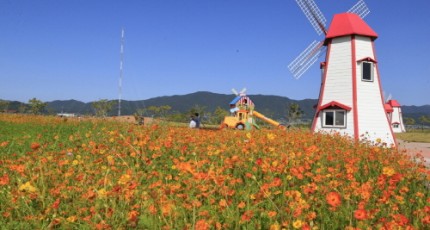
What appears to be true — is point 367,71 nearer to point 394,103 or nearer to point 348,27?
point 348,27

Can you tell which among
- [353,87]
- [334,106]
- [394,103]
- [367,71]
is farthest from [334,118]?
[394,103]

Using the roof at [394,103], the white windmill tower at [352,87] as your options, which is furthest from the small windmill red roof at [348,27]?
the roof at [394,103]

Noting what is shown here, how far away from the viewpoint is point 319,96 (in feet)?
64.9

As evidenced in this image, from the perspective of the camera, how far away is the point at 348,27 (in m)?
18.7

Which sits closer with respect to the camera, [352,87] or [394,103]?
[352,87]

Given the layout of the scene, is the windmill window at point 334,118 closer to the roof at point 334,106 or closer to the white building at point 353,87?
the white building at point 353,87

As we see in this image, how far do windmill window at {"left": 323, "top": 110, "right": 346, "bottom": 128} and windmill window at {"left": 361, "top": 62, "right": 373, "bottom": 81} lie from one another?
7.26 feet

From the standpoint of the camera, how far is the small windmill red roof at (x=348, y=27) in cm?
1845

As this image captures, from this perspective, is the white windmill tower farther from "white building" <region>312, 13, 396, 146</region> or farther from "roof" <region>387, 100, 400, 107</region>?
"roof" <region>387, 100, 400, 107</region>

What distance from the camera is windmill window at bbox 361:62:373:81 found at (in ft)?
59.9

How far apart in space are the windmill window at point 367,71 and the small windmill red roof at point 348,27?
1628 mm

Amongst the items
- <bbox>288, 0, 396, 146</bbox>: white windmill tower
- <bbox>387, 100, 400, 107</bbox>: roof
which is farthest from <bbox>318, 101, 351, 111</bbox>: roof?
<bbox>387, 100, 400, 107</bbox>: roof

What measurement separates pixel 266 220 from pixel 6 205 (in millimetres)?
2657

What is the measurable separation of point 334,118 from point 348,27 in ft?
16.5
